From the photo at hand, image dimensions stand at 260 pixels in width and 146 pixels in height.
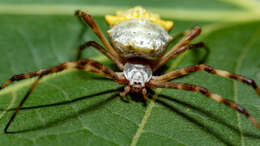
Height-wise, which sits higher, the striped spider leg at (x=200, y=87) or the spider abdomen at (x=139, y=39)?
the spider abdomen at (x=139, y=39)

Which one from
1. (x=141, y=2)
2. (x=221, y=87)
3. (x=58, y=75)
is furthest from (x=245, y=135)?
(x=141, y=2)

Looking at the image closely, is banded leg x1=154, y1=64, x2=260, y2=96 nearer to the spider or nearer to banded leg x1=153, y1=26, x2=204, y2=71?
the spider

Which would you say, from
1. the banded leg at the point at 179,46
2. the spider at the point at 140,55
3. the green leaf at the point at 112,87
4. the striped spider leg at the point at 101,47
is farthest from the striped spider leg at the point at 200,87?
the striped spider leg at the point at 101,47

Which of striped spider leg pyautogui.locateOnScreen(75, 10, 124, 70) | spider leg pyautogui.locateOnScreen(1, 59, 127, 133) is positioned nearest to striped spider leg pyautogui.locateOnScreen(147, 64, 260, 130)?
spider leg pyautogui.locateOnScreen(1, 59, 127, 133)

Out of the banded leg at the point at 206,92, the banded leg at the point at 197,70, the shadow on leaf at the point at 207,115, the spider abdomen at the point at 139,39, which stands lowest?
the shadow on leaf at the point at 207,115

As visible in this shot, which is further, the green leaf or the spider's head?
the spider's head

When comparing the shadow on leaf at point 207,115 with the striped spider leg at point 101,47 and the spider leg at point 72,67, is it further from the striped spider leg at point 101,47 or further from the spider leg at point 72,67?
the striped spider leg at point 101,47
